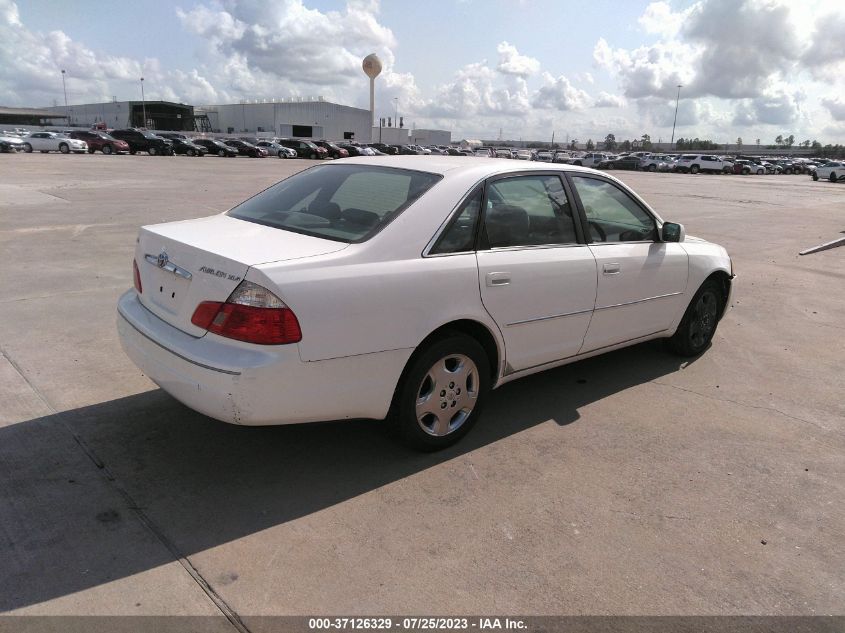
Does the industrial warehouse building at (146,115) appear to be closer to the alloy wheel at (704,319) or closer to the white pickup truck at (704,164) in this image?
the white pickup truck at (704,164)

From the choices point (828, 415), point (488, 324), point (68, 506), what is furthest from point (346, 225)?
point (828, 415)

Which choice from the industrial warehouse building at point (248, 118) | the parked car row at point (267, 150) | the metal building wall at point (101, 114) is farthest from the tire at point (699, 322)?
the metal building wall at point (101, 114)

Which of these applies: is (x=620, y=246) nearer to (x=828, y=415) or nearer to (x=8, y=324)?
(x=828, y=415)

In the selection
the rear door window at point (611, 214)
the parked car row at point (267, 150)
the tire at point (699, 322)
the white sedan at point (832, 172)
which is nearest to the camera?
the rear door window at point (611, 214)

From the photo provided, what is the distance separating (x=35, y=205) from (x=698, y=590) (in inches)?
568

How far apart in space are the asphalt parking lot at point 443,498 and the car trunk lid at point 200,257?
34.0 inches

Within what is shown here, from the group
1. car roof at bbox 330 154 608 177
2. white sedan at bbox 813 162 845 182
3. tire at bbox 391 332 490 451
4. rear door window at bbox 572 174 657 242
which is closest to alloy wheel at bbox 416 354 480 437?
tire at bbox 391 332 490 451

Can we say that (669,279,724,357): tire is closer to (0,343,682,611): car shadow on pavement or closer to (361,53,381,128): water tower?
(0,343,682,611): car shadow on pavement

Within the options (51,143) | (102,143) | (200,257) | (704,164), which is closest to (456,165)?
(200,257)

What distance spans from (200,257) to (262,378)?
0.72 m

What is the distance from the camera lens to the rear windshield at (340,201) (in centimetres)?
339

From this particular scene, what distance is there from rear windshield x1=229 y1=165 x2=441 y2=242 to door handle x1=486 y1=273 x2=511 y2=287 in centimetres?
60

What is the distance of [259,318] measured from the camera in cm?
281

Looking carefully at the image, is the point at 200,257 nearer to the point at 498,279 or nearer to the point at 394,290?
the point at 394,290
